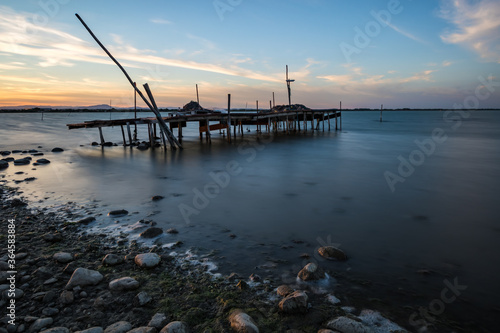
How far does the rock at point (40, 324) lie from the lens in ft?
10.9

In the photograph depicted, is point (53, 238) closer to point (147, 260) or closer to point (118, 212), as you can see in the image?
point (118, 212)

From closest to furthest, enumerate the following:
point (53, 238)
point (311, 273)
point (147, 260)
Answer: point (311, 273), point (147, 260), point (53, 238)

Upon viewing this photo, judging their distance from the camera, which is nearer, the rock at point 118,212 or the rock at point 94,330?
the rock at point 94,330

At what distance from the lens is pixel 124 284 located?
4156 millimetres

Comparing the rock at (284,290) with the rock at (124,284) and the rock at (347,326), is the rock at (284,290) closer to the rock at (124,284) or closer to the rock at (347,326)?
the rock at (347,326)

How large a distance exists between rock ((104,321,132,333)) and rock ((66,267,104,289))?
3.78 ft

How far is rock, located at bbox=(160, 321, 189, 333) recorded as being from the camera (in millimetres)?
3251

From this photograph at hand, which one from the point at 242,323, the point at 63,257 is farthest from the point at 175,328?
the point at 63,257

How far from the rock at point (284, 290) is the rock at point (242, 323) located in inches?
→ 29.7

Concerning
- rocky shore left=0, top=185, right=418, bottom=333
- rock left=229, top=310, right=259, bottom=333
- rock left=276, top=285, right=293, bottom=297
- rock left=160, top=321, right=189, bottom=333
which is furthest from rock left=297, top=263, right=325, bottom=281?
rock left=160, top=321, right=189, bottom=333

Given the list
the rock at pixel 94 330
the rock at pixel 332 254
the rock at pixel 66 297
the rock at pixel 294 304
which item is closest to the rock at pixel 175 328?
the rock at pixel 94 330

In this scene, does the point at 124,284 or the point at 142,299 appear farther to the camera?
the point at 124,284

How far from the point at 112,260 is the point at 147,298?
54.6 inches

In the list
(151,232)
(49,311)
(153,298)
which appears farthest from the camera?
(151,232)
